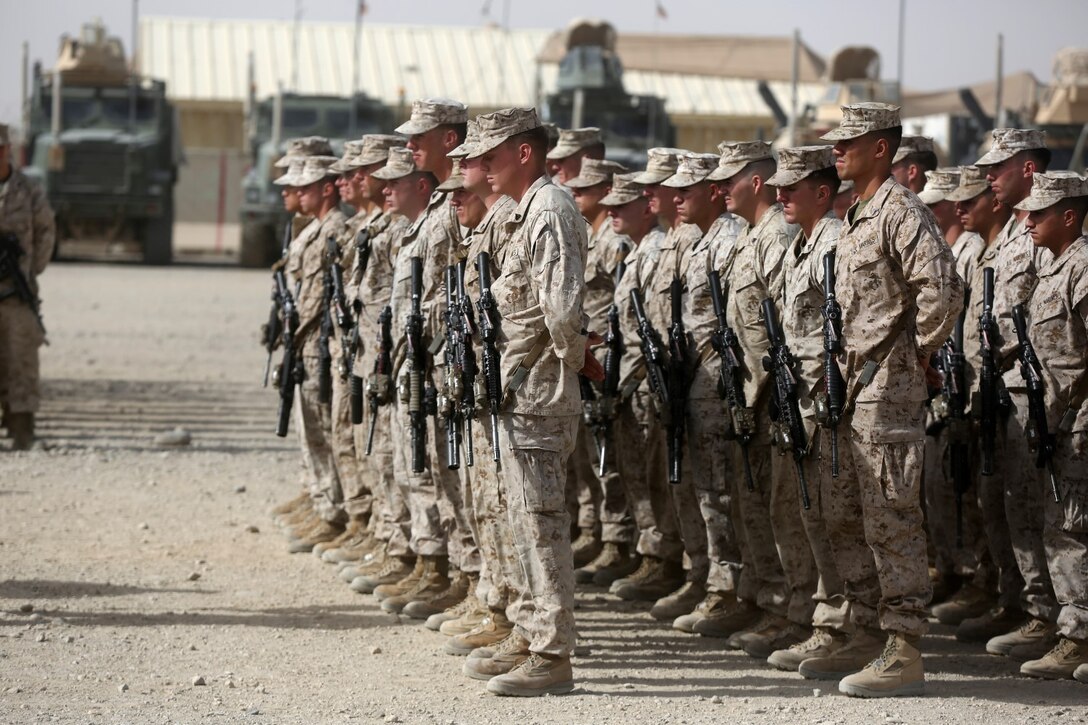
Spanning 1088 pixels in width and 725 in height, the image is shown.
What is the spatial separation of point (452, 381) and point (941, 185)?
342cm

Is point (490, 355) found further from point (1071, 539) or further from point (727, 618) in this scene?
point (1071, 539)

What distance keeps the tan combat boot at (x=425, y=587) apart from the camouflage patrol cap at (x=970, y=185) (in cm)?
312

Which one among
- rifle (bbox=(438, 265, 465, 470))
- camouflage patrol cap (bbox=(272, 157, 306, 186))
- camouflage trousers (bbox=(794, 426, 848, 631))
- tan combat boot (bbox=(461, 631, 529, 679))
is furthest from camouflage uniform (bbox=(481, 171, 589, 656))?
camouflage patrol cap (bbox=(272, 157, 306, 186))

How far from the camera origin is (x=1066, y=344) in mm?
6746

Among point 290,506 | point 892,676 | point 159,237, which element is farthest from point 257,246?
point 892,676

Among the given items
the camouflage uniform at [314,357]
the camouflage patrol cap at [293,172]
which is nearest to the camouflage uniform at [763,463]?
the camouflage uniform at [314,357]

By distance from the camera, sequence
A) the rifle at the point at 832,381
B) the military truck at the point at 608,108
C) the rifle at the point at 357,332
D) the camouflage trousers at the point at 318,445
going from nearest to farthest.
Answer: the rifle at the point at 832,381 → the rifle at the point at 357,332 → the camouflage trousers at the point at 318,445 → the military truck at the point at 608,108

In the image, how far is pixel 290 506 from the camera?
10.1 m

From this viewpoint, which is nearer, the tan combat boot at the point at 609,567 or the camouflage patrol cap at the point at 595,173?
the tan combat boot at the point at 609,567

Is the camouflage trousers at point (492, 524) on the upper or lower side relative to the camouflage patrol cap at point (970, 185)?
lower

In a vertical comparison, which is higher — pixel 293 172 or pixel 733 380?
pixel 293 172

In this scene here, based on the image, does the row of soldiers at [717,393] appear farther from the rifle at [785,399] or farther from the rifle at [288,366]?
the rifle at [288,366]

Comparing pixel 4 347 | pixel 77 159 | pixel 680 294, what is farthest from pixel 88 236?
pixel 680 294

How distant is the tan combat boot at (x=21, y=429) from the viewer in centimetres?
1182
